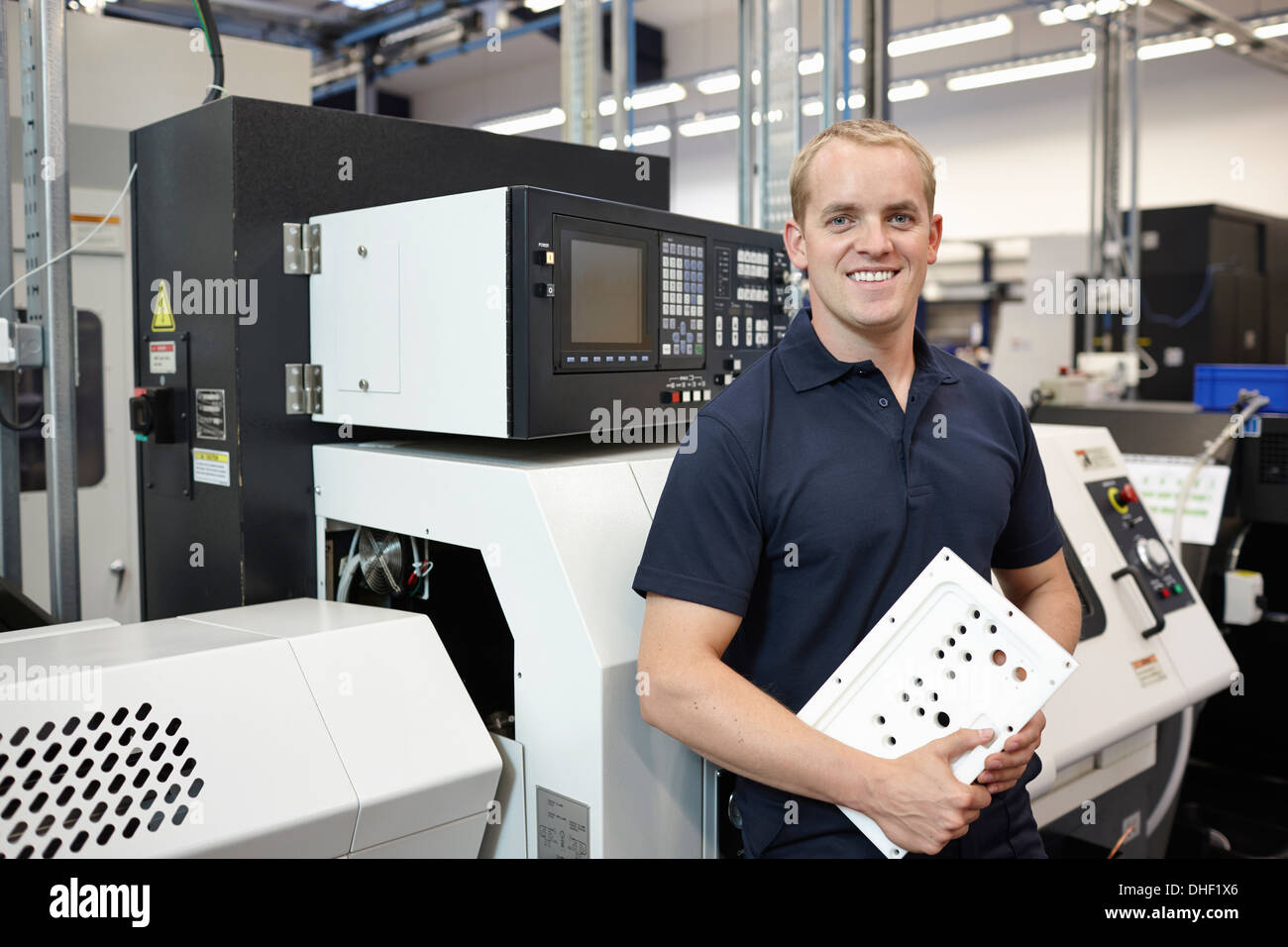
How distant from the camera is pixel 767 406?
1277 mm

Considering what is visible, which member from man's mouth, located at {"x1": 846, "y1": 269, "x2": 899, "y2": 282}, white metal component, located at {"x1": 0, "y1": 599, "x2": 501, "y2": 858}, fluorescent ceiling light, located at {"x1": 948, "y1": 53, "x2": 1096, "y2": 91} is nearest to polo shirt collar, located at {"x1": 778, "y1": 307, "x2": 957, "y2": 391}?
man's mouth, located at {"x1": 846, "y1": 269, "x2": 899, "y2": 282}

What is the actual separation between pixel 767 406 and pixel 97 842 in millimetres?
868

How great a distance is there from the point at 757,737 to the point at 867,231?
2.01ft

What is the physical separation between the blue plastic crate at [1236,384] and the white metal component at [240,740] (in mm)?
2690

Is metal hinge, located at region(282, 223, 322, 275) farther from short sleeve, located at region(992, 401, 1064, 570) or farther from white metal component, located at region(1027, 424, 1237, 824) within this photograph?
white metal component, located at region(1027, 424, 1237, 824)

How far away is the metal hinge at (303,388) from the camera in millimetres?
1707

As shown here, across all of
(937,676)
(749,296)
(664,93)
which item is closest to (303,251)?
(749,296)

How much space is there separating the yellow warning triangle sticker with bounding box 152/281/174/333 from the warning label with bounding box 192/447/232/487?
0.75 feet

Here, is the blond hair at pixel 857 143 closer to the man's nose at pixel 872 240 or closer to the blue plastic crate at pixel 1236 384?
the man's nose at pixel 872 240

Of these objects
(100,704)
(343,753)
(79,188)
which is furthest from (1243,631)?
(79,188)

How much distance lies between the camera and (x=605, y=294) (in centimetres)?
155

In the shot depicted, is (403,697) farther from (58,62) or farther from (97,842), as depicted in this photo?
(58,62)

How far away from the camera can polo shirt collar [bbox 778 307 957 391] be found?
1.31 m

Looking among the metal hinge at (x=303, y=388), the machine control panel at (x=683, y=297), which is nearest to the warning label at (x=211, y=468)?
the metal hinge at (x=303, y=388)
